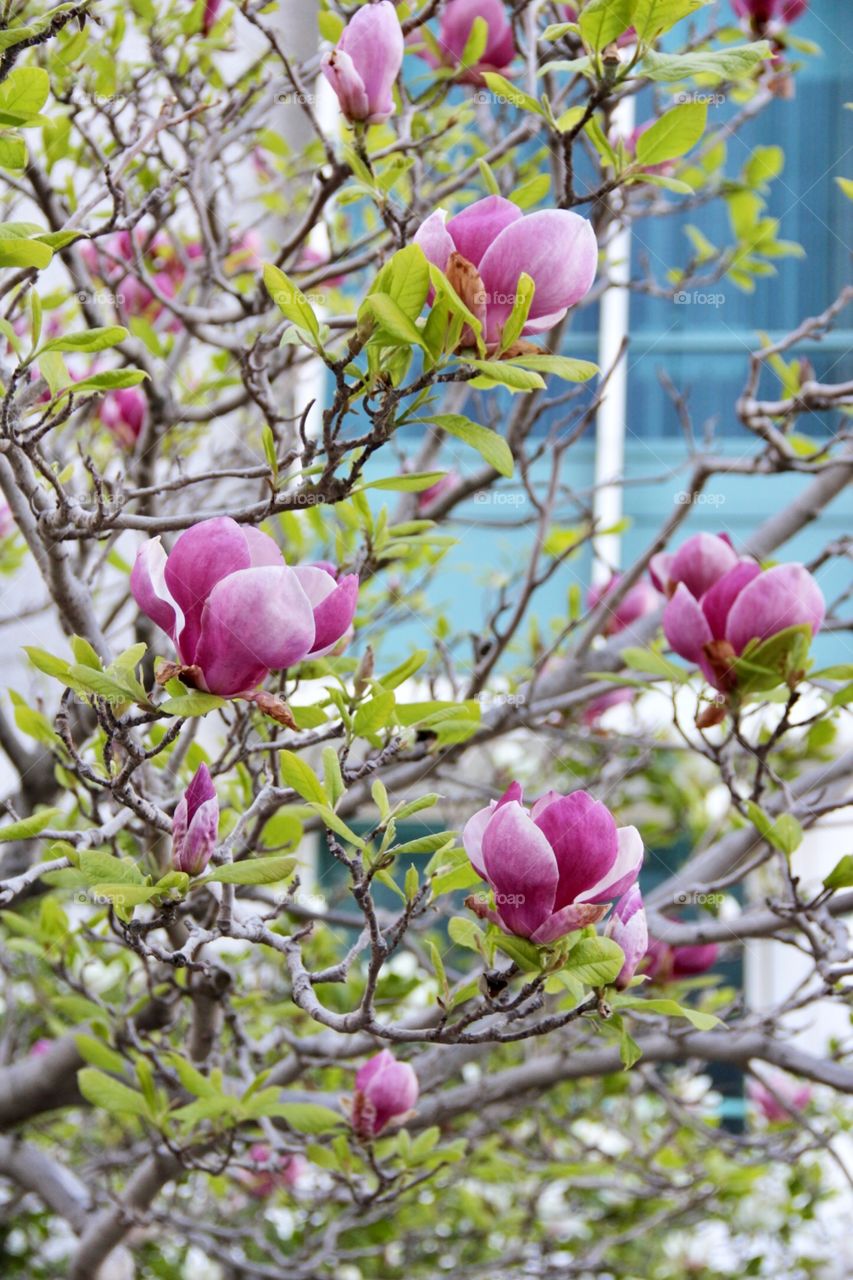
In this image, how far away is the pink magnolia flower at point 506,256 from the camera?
55 centimetres

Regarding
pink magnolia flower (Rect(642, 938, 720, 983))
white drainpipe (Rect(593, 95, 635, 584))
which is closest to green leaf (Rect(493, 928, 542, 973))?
pink magnolia flower (Rect(642, 938, 720, 983))

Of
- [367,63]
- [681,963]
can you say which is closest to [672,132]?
[367,63]

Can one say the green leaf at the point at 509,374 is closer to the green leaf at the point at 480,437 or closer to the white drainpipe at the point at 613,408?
the green leaf at the point at 480,437

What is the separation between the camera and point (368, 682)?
2.43 feet

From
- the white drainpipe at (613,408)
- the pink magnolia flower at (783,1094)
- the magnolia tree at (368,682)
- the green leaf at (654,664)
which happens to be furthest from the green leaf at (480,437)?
the white drainpipe at (613,408)

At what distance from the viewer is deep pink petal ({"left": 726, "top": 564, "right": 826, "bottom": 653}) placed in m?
0.75

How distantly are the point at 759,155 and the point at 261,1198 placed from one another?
1397 millimetres

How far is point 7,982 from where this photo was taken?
4.71ft

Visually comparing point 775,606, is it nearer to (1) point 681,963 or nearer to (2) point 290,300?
(2) point 290,300

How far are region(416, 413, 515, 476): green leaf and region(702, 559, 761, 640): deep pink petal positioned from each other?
264 millimetres

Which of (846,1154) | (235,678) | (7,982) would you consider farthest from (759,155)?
(846,1154)

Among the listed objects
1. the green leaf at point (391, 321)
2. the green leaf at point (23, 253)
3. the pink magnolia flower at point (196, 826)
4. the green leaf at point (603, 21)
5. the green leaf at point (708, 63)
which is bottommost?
the pink magnolia flower at point (196, 826)

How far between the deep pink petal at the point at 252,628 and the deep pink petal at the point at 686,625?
0.33 meters

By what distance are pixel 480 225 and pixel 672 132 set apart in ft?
0.69
